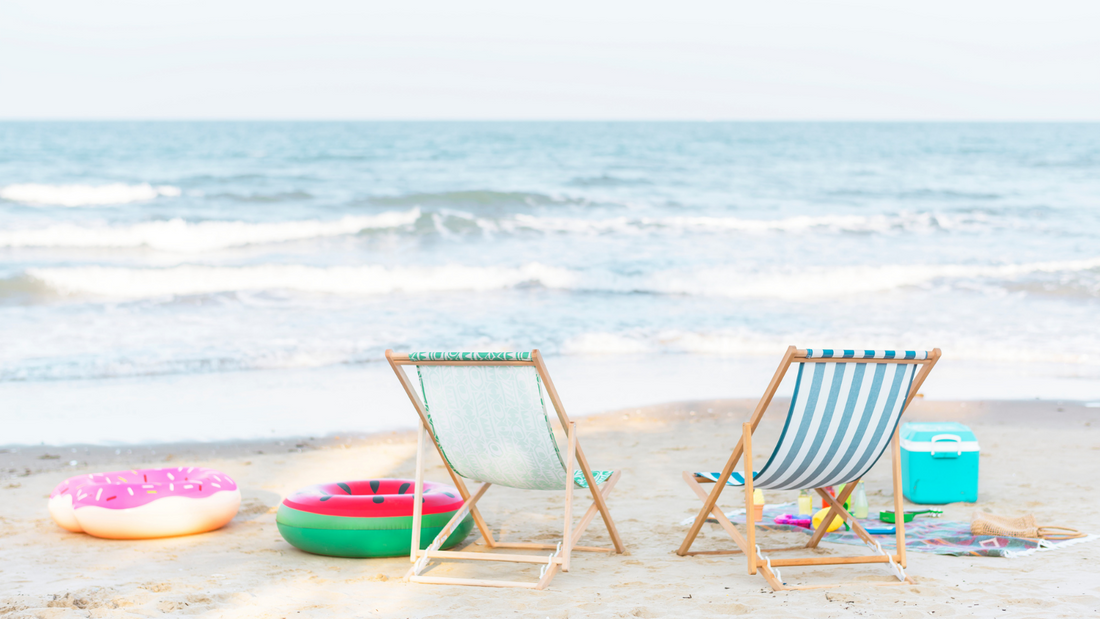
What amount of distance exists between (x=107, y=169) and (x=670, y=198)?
52.4 ft

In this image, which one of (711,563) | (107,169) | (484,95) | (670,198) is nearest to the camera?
(711,563)

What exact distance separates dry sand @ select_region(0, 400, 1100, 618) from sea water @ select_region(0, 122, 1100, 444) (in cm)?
107

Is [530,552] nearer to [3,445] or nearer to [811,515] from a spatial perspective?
[811,515]

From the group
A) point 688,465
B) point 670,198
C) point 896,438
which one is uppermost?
point 670,198

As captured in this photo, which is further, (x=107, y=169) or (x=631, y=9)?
(x=631, y=9)

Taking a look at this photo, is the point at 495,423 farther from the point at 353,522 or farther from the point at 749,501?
the point at 749,501

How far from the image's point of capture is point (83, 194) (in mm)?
21547

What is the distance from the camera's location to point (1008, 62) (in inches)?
1668

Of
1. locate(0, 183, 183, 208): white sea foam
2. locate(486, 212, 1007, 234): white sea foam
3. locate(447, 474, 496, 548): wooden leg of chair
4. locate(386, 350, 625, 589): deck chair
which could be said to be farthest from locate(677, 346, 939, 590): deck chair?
locate(0, 183, 183, 208): white sea foam

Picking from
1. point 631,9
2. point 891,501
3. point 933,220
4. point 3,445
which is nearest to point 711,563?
point 891,501

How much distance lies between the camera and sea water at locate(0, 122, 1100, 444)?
784 cm

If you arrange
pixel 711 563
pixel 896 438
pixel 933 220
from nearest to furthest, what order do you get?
1. pixel 896 438
2. pixel 711 563
3. pixel 933 220

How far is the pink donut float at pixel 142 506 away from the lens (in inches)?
163

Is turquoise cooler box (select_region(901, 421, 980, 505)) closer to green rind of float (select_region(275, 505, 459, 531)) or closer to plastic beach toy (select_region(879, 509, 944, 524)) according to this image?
plastic beach toy (select_region(879, 509, 944, 524))
